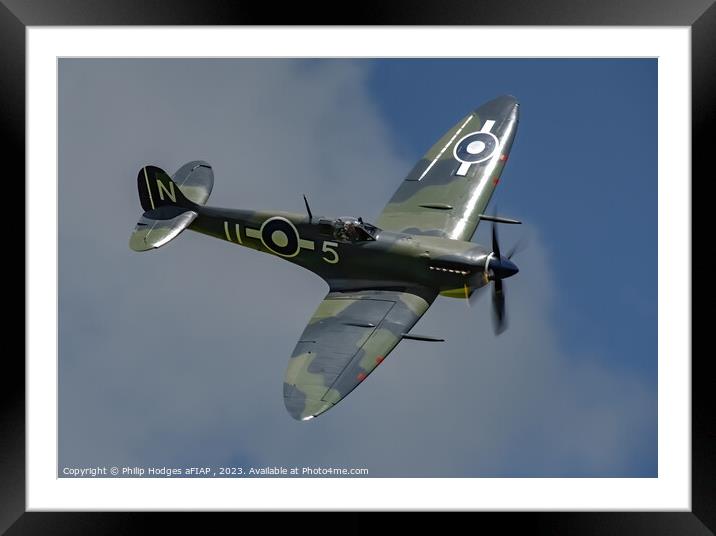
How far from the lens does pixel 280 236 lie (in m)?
15.3

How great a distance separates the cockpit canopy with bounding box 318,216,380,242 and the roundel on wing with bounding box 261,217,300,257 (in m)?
0.62

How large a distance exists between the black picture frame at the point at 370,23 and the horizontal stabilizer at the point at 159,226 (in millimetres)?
2622

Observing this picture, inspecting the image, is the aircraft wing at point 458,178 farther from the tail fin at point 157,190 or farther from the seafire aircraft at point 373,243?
the tail fin at point 157,190

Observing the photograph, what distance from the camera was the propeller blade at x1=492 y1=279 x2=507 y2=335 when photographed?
537 inches

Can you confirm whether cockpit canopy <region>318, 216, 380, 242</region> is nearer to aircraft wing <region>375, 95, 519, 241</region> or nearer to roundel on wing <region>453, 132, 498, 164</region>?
aircraft wing <region>375, 95, 519, 241</region>

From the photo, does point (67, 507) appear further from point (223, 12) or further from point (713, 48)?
point (713, 48)

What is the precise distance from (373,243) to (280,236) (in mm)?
1488

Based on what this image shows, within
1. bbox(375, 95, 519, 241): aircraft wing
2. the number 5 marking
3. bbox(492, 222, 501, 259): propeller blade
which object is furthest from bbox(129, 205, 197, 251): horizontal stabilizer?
bbox(492, 222, 501, 259): propeller blade

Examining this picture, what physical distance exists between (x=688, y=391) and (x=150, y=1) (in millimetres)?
7627

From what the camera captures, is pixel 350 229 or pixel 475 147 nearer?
pixel 350 229

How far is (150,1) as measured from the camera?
11930 millimetres

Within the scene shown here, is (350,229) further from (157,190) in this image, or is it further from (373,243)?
(157,190)

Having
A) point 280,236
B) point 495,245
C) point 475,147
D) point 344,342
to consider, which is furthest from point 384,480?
point 475,147

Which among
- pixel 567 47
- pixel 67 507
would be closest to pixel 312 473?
pixel 67 507
